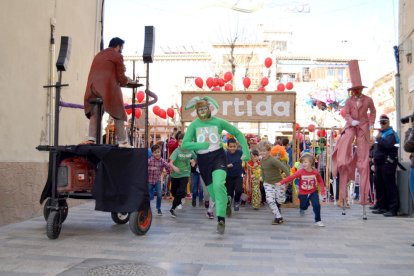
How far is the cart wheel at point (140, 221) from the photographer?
676 cm

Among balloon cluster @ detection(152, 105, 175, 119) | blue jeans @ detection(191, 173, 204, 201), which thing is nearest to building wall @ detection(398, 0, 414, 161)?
blue jeans @ detection(191, 173, 204, 201)

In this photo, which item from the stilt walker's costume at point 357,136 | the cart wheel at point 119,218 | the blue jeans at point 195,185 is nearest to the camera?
the cart wheel at point 119,218

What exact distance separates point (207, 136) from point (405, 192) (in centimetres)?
474

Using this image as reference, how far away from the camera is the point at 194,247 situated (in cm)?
609

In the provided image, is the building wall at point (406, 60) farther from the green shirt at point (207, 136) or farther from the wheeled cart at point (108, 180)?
the wheeled cart at point (108, 180)

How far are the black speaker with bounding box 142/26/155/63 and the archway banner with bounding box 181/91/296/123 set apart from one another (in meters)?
4.94

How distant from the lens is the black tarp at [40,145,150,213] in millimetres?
6590

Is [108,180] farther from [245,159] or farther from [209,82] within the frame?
[209,82]

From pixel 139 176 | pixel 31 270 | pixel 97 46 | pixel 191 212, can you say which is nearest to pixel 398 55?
pixel 191 212

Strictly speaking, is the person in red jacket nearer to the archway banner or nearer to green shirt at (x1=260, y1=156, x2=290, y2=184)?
green shirt at (x1=260, y1=156, x2=290, y2=184)

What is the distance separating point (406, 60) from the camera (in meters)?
11.7

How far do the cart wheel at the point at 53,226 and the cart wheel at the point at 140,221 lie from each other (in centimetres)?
98

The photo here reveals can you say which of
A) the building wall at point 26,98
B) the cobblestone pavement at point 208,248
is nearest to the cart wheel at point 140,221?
the cobblestone pavement at point 208,248

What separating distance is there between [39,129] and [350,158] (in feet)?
19.4
